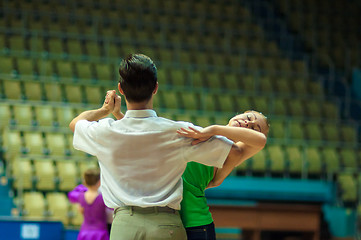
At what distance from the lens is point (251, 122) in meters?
2.34

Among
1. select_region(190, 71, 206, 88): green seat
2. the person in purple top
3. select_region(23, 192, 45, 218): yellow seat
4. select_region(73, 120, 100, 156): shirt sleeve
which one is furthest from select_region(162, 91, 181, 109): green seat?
select_region(73, 120, 100, 156): shirt sleeve

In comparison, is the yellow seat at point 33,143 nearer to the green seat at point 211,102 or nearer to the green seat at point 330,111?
the green seat at point 211,102

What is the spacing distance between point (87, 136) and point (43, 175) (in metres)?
5.69

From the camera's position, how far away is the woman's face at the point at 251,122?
233 centimetres

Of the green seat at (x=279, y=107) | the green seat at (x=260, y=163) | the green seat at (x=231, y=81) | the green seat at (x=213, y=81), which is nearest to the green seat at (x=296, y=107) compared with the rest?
the green seat at (x=279, y=107)

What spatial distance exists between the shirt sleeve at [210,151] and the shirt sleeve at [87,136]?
334 mm

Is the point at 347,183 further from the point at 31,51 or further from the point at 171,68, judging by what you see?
the point at 31,51

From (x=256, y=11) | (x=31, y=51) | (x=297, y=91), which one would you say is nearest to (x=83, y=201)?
(x=31, y=51)

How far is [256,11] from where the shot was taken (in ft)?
41.8

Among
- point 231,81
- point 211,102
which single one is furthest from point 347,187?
point 231,81

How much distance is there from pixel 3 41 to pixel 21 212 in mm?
3756

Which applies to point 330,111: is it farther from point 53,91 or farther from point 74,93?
point 53,91

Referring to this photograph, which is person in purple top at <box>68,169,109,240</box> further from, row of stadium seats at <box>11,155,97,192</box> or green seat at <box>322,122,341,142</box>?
green seat at <box>322,122,341,142</box>

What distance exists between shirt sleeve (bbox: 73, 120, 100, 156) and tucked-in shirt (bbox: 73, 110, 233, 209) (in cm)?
→ 5
